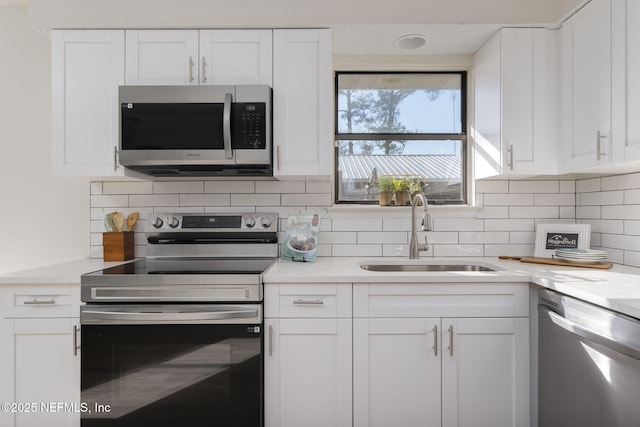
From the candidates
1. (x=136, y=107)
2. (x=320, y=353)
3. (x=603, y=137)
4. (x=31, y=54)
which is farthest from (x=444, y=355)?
(x=31, y=54)

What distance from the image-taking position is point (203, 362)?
1.64m

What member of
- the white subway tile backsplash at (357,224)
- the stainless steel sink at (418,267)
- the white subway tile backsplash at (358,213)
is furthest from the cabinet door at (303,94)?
the stainless steel sink at (418,267)

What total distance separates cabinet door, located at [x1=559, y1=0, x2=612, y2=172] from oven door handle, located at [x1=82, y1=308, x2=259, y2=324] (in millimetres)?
1712

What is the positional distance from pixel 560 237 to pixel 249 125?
1.86 metres

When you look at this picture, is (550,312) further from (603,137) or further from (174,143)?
(174,143)

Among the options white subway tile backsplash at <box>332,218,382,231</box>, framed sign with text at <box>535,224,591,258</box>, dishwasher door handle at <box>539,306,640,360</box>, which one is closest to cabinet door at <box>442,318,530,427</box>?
dishwasher door handle at <box>539,306,640,360</box>

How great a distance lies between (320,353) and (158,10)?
6.32 feet

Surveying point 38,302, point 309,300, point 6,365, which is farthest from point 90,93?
point 309,300

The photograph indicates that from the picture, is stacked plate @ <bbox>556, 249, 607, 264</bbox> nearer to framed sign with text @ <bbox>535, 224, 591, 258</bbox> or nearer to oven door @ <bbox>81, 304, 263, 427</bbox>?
framed sign with text @ <bbox>535, 224, 591, 258</bbox>

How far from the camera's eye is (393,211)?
2.36 m

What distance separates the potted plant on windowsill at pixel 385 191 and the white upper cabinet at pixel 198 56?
911 millimetres

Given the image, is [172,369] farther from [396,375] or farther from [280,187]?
[280,187]

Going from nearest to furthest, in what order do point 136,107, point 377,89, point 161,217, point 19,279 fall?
point 19,279, point 136,107, point 161,217, point 377,89

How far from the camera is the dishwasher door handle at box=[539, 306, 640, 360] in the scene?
116cm
